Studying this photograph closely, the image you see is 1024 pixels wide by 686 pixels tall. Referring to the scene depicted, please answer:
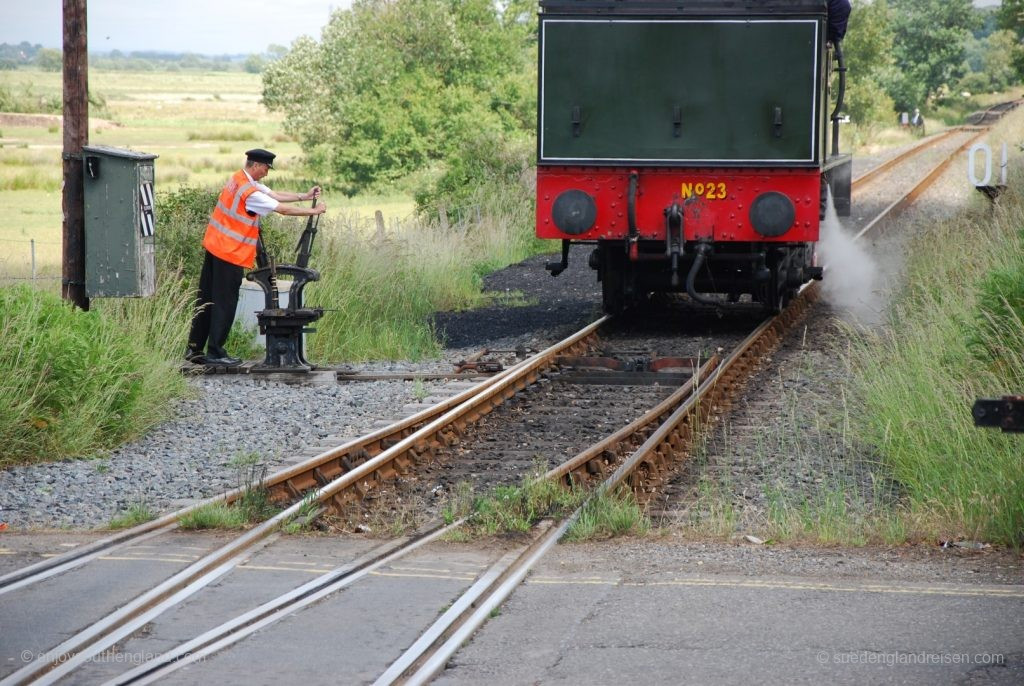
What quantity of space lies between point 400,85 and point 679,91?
28763 mm

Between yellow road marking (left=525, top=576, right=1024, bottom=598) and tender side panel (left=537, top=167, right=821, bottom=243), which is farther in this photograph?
tender side panel (left=537, top=167, right=821, bottom=243)

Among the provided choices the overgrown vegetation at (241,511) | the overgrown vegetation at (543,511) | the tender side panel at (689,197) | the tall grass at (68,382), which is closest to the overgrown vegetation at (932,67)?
the tender side panel at (689,197)

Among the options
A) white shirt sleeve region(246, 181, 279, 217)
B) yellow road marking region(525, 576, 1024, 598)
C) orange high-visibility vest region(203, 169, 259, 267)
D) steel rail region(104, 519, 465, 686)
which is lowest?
steel rail region(104, 519, 465, 686)

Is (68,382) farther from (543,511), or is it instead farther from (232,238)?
(543,511)

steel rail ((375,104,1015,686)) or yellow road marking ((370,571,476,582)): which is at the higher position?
steel rail ((375,104,1015,686))

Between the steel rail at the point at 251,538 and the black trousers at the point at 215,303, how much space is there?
2.47 m

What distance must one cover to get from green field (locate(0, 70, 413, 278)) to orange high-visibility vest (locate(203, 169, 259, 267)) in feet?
9.49

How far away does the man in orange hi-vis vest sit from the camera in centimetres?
1093

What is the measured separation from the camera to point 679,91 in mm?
12461

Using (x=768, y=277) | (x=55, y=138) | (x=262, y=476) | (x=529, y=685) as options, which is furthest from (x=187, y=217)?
(x=55, y=138)

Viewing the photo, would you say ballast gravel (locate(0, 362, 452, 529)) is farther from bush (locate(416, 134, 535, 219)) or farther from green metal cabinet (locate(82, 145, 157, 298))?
bush (locate(416, 134, 535, 219))

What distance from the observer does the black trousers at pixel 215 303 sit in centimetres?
1102

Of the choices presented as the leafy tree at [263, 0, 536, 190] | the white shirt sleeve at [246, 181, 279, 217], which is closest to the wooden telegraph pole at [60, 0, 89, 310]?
the white shirt sleeve at [246, 181, 279, 217]

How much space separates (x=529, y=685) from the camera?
4320mm
